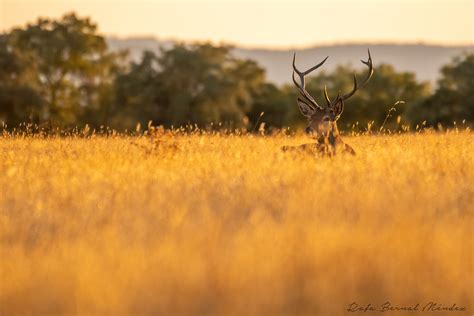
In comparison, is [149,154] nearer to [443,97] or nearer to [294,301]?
[294,301]

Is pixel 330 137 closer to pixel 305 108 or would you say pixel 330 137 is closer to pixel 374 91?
pixel 305 108

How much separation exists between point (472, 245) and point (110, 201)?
3179 mm

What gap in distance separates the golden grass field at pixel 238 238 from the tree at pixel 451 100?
103 ft

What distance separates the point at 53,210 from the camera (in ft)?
19.9

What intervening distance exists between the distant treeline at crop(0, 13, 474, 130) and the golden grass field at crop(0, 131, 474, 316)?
32319 mm

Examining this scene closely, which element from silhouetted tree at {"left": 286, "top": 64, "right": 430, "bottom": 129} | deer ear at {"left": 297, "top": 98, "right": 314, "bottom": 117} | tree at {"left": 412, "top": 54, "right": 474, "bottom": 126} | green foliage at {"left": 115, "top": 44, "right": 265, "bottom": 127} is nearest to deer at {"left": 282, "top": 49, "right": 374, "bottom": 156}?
deer ear at {"left": 297, "top": 98, "right": 314, "bottom": 117}

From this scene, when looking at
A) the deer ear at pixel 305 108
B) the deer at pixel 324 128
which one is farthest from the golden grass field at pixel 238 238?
the deer ear at pixel 305 108

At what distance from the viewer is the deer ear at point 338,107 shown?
10.8 meters

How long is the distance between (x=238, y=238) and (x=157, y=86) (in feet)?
131

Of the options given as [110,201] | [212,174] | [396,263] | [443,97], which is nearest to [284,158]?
[212,174]

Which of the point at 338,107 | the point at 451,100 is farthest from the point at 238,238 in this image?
the point at 451,100

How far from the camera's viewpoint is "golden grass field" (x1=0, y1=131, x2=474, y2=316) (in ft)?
12.3

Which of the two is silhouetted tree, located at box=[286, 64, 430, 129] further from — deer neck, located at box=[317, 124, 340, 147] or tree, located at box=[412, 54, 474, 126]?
deer neck, located at box=[317, 124, 340, 147]

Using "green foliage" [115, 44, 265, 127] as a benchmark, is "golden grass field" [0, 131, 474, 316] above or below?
above
